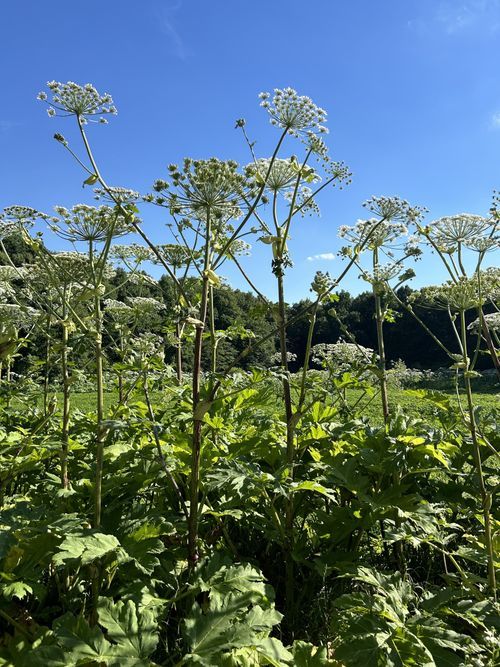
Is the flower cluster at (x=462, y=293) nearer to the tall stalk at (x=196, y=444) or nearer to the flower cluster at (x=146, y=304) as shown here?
the tall stalk at (x=196, y=444)

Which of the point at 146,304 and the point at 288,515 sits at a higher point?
the point at 146,304

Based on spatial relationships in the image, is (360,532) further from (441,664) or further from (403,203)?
(403,203)

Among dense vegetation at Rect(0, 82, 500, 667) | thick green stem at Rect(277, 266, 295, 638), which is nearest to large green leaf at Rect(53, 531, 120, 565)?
dense vegetation at Rect(0, 82, 500, 667)

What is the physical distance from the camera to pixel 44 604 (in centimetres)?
342

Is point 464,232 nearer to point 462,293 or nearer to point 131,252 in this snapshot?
point 462,293

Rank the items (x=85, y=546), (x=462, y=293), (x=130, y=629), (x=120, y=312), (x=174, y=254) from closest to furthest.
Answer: (x=130, y=629)
(x=85, y=546)
(x=462, y=293)
(x=174, y=254)
(x=120, y=312)

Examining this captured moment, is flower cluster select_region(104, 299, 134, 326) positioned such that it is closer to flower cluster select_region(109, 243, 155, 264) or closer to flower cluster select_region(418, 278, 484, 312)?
flower cluster select_region(109, 243, 155, 264)

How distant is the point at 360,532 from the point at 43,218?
3573 millimetres

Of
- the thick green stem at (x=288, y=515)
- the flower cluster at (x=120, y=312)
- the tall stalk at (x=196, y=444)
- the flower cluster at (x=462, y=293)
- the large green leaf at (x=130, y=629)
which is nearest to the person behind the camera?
the large green leaf at (x=130, y=629)

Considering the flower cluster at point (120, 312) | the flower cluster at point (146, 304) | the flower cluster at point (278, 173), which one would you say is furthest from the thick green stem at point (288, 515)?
the flower cluster at point (120, 312)

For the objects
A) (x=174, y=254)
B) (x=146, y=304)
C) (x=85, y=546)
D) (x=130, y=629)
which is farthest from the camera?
(x=146, y=304)

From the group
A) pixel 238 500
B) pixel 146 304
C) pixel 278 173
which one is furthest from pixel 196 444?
pixel 146 304

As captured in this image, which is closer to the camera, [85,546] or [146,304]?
[85,546]

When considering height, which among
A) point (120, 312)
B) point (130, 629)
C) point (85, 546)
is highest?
point (120, 312)
